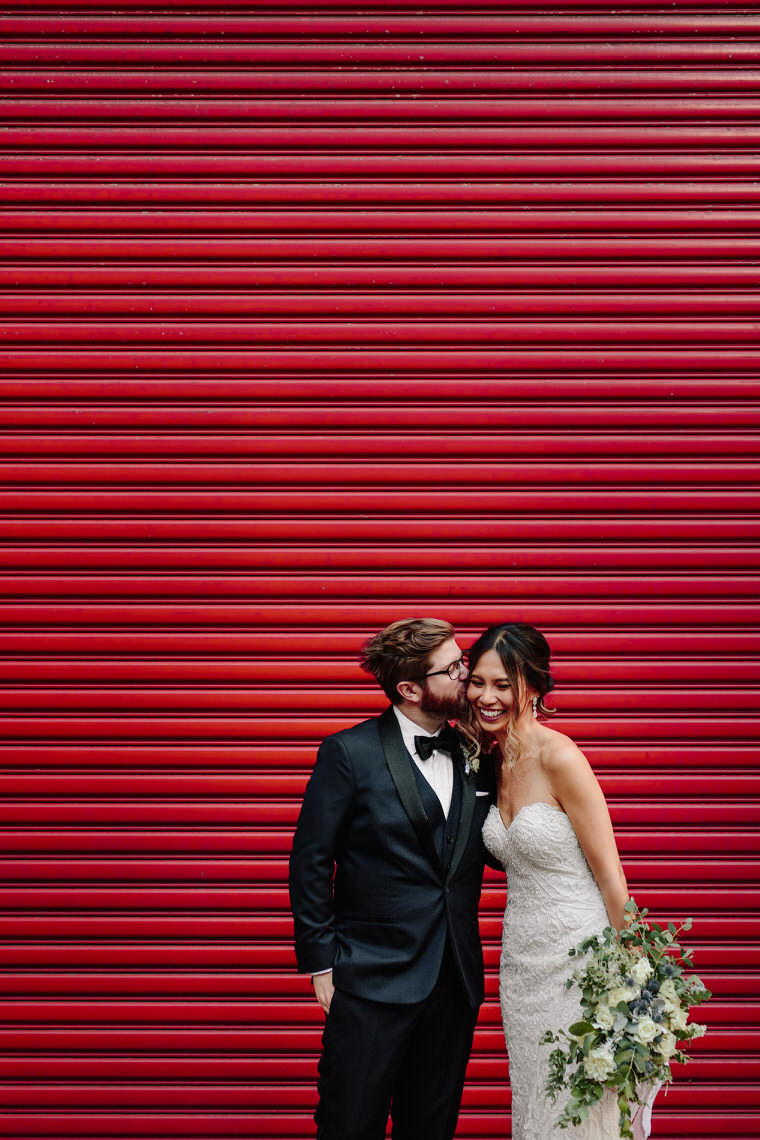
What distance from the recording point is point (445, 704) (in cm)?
251

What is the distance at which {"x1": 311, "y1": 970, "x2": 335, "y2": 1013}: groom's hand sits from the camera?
2.43 meters

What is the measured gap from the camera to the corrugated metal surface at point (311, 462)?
3195 mm

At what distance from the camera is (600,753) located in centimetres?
324

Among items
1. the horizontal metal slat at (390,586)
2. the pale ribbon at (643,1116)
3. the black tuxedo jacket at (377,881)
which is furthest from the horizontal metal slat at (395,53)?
the pale ribbon at (643,1116)

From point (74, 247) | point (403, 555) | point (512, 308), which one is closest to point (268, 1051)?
point (403, 555)

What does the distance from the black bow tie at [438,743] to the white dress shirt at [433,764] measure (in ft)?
0.07

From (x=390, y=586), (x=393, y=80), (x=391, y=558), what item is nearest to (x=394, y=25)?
(x=393, y=80)

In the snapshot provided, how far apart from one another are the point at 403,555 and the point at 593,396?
105 cm

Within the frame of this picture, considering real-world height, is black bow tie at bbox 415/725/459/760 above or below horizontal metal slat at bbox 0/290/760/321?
below

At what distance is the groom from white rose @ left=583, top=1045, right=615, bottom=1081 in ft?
1.39

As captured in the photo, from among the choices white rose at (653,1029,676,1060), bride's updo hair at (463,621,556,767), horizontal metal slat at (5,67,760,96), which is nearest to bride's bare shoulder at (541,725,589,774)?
bride's updo hair at (463,621,556,767)

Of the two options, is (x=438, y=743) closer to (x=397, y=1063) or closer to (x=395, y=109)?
(x=397, y=1063)

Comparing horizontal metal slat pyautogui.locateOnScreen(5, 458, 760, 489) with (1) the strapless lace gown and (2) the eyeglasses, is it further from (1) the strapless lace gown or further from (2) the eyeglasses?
(1) the strapless lace gown

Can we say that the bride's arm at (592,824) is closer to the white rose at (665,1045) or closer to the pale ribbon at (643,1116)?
the white rose at (665,1045)
